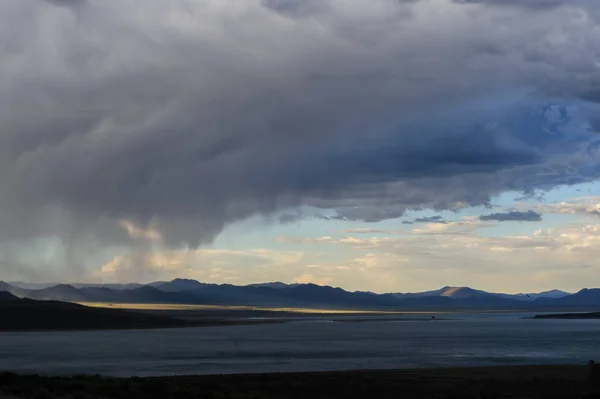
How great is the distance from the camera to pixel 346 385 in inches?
2092

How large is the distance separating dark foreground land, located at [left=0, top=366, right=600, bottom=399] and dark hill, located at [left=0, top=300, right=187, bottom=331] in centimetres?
13226

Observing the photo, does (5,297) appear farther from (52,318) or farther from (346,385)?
(346,385)

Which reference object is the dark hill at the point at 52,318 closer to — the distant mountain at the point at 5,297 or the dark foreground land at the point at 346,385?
the distant mountain at the point at 5,297

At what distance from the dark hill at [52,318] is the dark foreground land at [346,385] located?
132263 mm

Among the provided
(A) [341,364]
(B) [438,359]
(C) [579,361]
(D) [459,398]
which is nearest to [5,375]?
(D) [459,398]

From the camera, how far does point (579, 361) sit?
7450 centimetres

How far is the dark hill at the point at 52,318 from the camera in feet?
579

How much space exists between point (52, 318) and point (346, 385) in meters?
146

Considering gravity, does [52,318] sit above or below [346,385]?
above

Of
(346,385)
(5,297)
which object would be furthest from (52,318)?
(346,385)

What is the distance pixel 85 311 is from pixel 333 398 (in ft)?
531

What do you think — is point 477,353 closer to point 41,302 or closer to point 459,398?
point 459,398

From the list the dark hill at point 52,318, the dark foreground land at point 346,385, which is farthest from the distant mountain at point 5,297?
the dark foreground land at point 346,385

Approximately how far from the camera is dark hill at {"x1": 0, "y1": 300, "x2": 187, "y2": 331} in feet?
579
